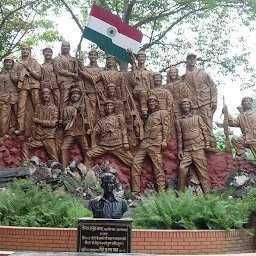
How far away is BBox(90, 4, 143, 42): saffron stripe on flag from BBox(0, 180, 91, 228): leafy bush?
20.5 ft

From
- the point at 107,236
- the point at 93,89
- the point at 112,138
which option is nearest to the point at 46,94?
the point at 93,89

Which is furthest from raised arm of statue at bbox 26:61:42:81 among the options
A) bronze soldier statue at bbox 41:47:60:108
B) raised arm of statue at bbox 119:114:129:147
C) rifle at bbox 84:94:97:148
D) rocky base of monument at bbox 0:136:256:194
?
raised arm of statue at bbox 119:114:129:147

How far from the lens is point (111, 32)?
539 inches

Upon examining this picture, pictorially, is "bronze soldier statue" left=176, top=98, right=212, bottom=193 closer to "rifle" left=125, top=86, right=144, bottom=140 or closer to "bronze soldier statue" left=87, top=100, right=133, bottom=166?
"rifle" left=125, top=86, right=144, bottom=140

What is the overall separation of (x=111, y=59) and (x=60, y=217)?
637cm

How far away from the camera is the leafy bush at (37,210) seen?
8.13 metres

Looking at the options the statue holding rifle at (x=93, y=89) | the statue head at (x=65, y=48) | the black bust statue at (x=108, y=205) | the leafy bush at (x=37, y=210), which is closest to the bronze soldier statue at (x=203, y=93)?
the statue holding rifle at (x=93, y=89)

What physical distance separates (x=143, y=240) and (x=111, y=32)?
26.2 ft

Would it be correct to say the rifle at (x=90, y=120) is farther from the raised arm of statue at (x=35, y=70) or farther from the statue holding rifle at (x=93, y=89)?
the raised arm of statue at (x=35, y=70)


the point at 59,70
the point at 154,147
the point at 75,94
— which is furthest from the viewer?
the point at 59,70

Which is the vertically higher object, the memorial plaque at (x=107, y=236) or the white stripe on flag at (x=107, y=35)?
the white stripe on flag at (x=107, y=35)

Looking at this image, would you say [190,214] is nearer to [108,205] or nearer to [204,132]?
[108,205]

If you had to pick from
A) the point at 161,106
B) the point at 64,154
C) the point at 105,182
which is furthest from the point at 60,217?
the point at 161,106

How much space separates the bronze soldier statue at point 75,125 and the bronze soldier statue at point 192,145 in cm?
265
